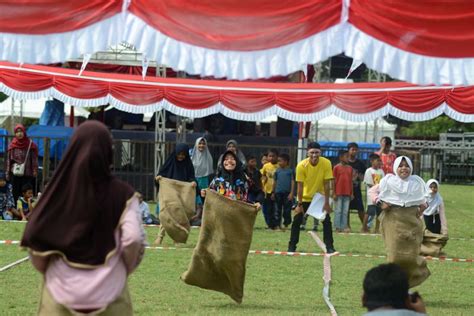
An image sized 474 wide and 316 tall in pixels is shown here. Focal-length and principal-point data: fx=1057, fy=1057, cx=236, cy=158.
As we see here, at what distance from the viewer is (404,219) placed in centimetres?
1052

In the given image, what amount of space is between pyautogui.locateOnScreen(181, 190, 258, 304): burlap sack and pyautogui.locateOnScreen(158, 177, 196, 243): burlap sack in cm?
471

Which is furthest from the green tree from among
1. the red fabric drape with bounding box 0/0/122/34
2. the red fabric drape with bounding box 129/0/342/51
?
the red fabric drape with bounding box 0/0/122/34

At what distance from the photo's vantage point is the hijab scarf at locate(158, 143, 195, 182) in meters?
15.1

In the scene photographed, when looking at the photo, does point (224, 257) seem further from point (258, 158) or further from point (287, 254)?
point (258, 158)

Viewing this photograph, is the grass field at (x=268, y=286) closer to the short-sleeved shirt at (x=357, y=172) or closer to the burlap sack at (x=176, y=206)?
the burlap sack at (x=176, y=206)

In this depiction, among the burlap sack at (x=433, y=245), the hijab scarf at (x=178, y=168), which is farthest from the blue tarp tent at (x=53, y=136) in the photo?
the burlap sack at (x=433, y=245)

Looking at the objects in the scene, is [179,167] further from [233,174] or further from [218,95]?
[218,95]

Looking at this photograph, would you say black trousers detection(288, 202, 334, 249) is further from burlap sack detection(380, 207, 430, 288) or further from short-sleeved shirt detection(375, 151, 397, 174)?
short-sleeved shirt detection(375, 151, 397, 174)

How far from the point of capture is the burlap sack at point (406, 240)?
1039 centimetres

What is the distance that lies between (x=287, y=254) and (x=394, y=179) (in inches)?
168

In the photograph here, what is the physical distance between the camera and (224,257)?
9867 millimetres

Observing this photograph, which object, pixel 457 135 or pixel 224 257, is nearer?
pixel 224 257

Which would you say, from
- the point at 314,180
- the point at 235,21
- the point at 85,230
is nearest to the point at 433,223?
the point at 314,180

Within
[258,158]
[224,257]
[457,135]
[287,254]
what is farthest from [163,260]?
[457,135]
